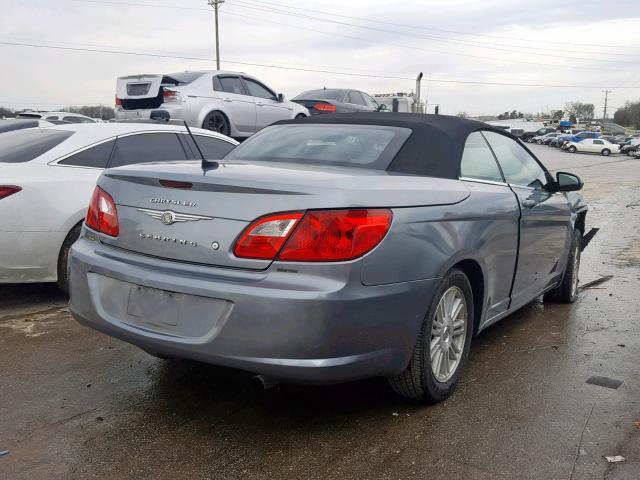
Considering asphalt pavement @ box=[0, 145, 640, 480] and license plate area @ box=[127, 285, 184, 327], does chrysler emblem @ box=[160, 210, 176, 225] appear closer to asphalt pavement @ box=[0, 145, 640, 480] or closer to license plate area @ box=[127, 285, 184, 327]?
license plate area @ box=[127, 285, 184, 327]

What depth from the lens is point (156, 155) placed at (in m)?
6.40

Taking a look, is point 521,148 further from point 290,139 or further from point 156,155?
point 156,155

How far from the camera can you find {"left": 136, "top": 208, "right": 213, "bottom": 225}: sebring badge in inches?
122

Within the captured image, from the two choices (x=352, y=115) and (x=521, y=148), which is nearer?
(x=352, y=115)

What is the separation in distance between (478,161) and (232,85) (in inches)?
341

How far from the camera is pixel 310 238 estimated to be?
9.54ft

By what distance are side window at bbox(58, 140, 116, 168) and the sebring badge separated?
2.69m

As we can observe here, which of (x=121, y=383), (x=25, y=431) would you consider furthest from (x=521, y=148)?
(x=25, y=431)

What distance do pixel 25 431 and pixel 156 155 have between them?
360 centimetres

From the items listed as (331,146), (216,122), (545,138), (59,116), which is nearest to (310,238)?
(331,146)

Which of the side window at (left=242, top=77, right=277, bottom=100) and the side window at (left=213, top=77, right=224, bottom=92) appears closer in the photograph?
the side window at (left=213, top=77, right=224, bottom=92)

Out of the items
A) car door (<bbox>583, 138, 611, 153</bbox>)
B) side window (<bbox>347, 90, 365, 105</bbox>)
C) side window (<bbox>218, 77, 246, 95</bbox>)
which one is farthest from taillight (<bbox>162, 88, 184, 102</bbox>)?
car door (<bbox>583, 138, 611, 153</bbox>)

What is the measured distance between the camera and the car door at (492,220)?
386 cm

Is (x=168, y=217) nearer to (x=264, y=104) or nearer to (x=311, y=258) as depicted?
(x=311, y=258)
